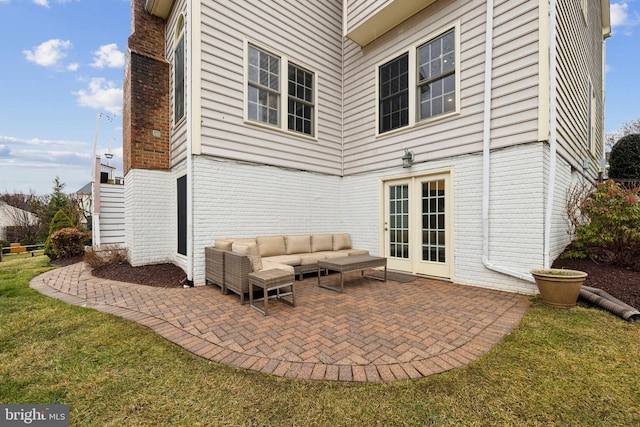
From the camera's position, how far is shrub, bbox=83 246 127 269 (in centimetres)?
652

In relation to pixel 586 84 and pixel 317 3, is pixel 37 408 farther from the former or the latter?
pixel 586 84

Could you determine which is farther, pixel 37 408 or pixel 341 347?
pixel 341 347

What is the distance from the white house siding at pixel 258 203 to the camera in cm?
536

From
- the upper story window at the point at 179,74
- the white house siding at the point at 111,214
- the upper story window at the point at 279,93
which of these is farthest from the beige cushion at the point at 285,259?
the white house siding at the point at 111,214

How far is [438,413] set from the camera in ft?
5.89

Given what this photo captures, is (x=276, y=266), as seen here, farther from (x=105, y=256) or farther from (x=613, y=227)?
(x=613, y=227)

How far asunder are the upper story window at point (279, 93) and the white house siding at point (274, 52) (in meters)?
0.19

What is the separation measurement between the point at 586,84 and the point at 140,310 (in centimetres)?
1145

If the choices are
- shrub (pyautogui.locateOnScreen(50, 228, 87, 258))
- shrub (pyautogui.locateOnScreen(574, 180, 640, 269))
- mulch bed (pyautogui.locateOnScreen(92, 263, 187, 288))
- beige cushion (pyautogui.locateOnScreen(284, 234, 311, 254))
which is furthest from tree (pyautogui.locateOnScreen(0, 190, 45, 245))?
shrub (pyautogui.locateOnScreen(574, 180, 640, 269))

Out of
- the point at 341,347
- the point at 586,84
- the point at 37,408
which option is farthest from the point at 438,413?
the point at 586,84

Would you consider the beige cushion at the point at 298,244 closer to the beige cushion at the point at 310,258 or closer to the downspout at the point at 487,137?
the beige cushion at the point at 310,258

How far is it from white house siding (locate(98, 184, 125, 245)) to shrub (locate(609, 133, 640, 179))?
17702mm

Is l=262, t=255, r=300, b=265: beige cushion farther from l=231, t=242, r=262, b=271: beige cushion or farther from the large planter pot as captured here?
the large planter pot

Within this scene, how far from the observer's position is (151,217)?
666cm
